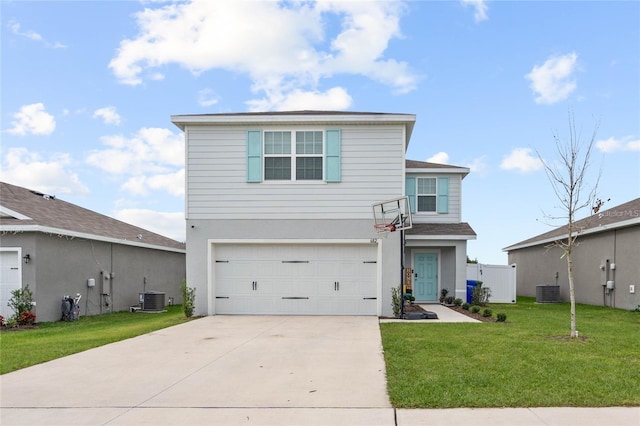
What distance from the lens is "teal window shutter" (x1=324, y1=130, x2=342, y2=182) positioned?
14.7 meters

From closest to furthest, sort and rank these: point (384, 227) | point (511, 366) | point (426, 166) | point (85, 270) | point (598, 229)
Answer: point (511, 366), point (384, 227), point (85, 270), point (598, 229), point (426, 166)

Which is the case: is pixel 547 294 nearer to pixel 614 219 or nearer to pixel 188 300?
pixel 614 219

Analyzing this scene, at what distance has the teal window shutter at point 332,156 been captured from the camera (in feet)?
48.3

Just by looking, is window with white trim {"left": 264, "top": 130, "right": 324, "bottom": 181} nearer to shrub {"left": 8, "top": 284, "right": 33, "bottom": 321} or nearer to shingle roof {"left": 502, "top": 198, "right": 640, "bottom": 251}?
shrub {"left": 8, "top": 284, "right": 33, "bottom": 321}

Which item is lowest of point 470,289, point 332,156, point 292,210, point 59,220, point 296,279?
point 470,289

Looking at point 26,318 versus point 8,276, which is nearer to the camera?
point 26,318

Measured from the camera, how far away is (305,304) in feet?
49.0

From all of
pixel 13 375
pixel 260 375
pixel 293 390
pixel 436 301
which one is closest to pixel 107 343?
pixel 13 375

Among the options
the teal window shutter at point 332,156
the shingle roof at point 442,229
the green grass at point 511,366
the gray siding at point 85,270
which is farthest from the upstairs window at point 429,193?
the gray siding at point 85,270

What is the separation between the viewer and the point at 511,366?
23.7 feet

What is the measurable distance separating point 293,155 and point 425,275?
817 centimetres

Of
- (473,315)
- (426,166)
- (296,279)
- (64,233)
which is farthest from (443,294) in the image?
(64,233)

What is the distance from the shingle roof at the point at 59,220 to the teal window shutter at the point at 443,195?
11839 mm
